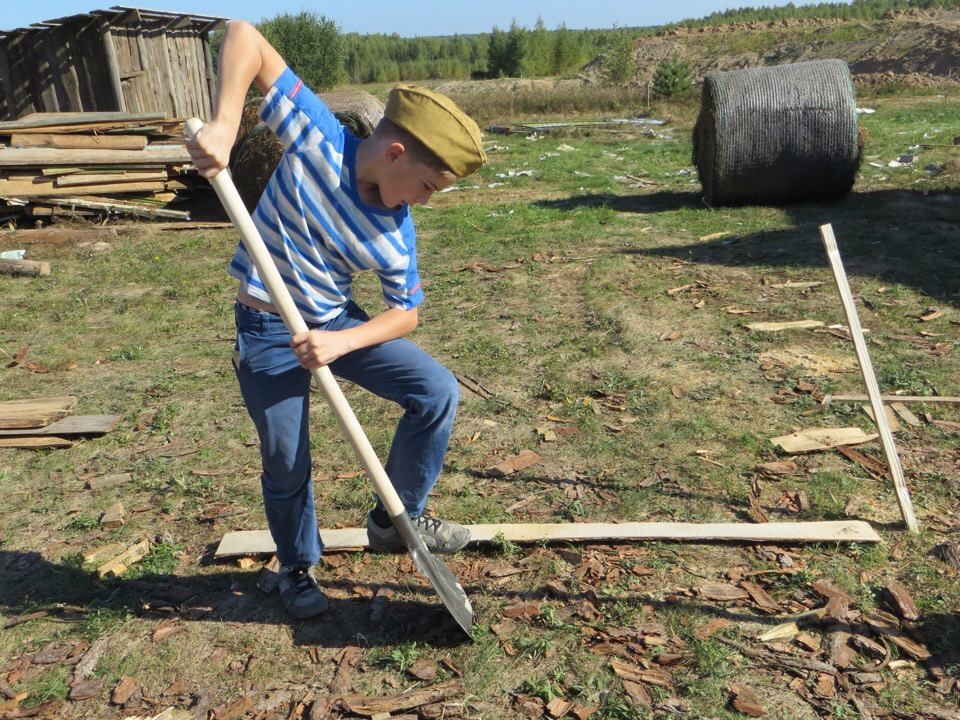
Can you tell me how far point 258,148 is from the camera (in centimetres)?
1117

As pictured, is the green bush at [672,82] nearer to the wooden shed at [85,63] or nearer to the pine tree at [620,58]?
the pine tree at [620,58]

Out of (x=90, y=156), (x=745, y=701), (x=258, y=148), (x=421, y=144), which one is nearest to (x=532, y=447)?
(x=745, y=701)

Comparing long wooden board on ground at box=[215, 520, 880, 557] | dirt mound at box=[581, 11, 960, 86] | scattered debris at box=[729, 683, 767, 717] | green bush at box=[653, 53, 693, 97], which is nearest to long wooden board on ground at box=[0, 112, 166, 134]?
long wooden board on ground at box=[215, 520, 880, 557]

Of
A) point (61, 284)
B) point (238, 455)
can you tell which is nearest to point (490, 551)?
point (238, 455)

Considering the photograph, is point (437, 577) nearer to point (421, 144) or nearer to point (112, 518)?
point (421, 144)

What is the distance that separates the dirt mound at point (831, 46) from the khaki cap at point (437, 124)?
29969 mm

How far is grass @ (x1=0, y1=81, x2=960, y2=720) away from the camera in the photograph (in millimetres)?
3238

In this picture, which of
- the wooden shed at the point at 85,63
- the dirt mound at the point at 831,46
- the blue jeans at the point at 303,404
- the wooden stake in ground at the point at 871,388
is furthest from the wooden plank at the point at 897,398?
the dirt mound at the point at 831,46

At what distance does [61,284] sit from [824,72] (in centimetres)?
1020

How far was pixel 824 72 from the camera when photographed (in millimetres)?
11023

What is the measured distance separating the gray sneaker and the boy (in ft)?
1.21

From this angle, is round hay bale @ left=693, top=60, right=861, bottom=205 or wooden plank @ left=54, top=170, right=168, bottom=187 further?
wooden plank @ left=54, top=170, right=168, bottom=187

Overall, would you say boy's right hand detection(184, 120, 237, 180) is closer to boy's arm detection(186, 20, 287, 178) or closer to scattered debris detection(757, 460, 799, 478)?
boy's arm detection(186, 20, 287, 178)

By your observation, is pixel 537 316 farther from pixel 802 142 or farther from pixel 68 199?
pixel 68 199
